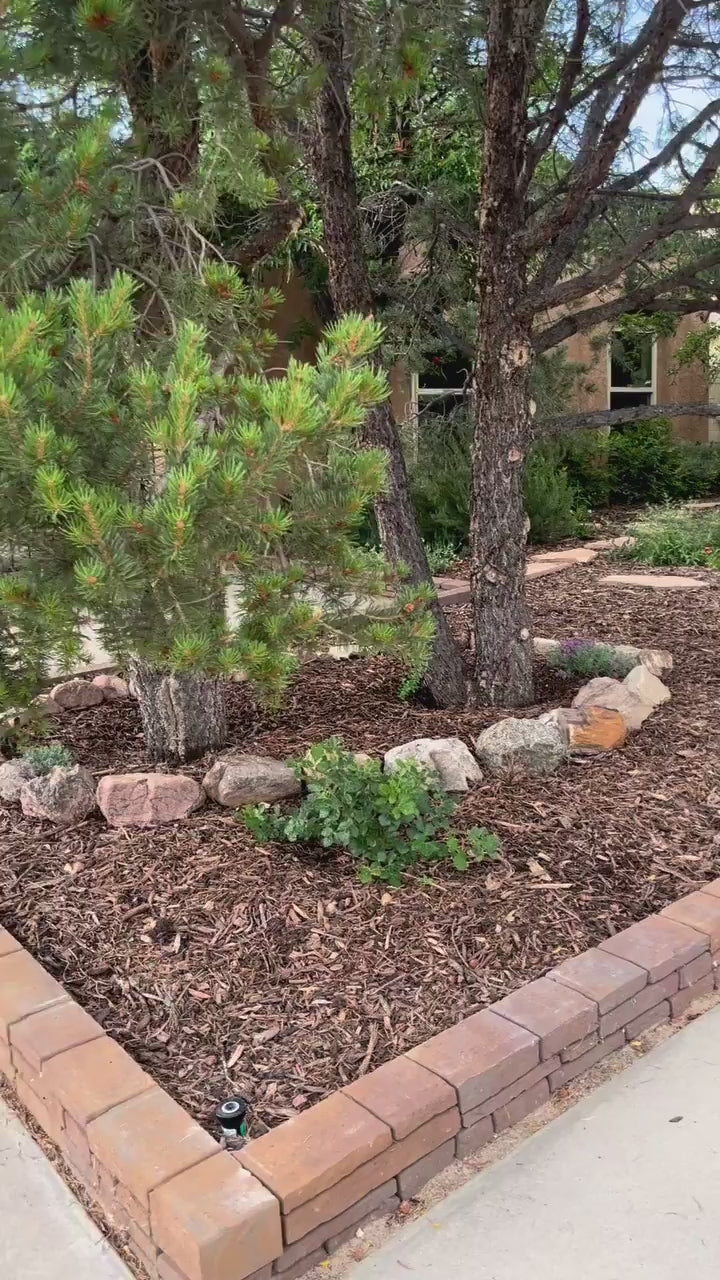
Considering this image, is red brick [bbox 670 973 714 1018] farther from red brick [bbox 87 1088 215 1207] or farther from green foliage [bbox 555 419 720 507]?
green foliage [bbox 555 419 720 507]

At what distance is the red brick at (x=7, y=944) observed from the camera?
2.55 m

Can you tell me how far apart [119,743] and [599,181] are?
2.87 meters

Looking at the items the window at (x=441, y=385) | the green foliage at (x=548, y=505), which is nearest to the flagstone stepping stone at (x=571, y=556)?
the green foliage at (x=548, y=505)

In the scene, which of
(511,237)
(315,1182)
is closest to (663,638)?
(511,237)

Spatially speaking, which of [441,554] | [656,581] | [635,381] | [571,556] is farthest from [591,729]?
[635,381]

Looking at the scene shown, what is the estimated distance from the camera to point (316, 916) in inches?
106

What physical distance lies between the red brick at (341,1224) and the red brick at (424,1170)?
0.9 inches

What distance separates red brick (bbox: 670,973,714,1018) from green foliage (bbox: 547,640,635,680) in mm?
2026

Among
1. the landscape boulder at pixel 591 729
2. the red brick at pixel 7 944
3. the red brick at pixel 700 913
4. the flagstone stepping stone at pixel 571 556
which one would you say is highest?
the flagstone stepping stone at pixel 571 556

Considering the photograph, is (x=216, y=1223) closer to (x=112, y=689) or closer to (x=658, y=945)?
(x=658, y=945)

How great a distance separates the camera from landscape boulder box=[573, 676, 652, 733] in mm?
3932

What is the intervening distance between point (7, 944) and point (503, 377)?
2807 mm

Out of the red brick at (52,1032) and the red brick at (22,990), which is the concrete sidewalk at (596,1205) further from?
the red brick at (22,990)

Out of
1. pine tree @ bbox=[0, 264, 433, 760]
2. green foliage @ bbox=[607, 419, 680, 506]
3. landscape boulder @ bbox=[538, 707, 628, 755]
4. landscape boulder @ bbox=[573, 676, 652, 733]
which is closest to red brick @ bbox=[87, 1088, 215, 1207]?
pine tree @ bbox=[0, 264, 433, 760]
